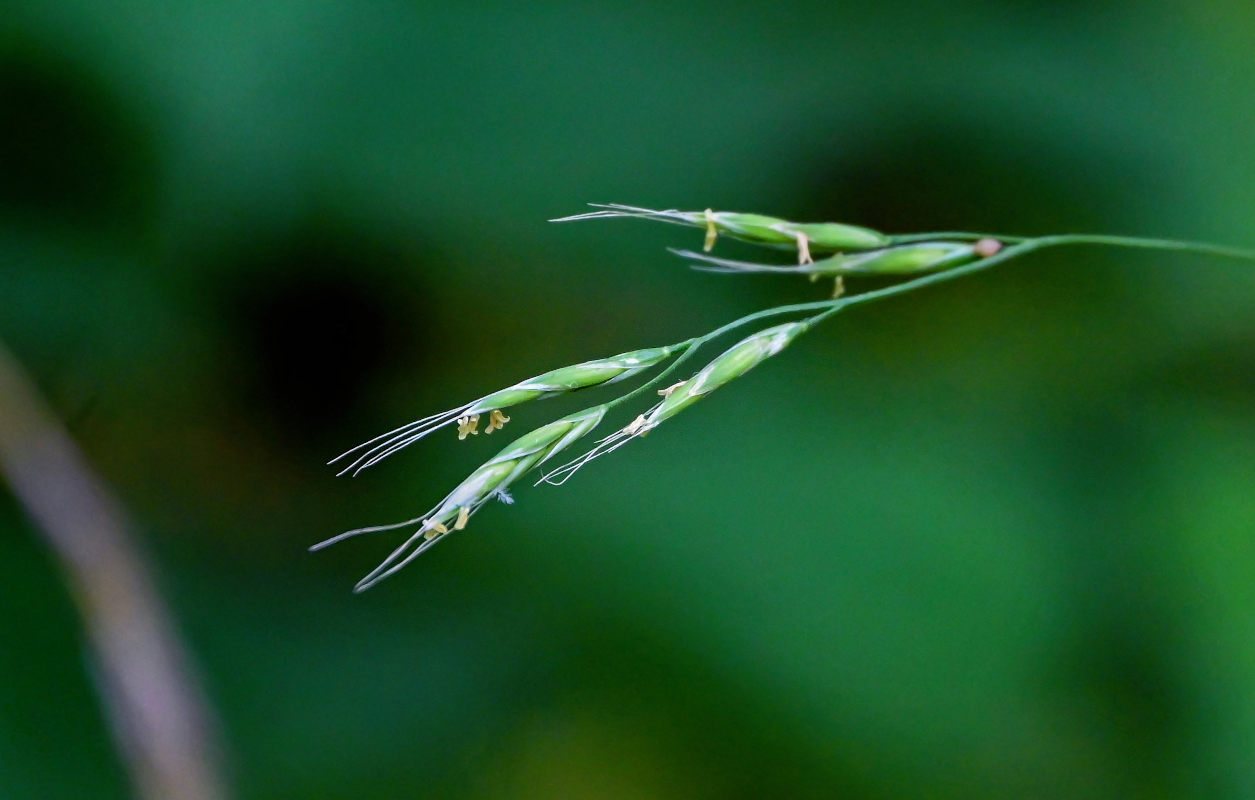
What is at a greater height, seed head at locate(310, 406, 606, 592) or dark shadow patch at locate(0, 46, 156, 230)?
dark shadow patch at locate(0, 46, 156, 230)

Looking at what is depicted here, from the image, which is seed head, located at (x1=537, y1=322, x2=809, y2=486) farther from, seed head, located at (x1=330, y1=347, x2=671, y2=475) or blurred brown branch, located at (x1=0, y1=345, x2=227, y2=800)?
blurred brown branch, located at (x1=0, y1=345, x2=227, y2=800)

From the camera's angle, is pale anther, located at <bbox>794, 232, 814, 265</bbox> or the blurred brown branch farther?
the blurred brown branch

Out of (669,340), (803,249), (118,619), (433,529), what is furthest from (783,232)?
(118,619)

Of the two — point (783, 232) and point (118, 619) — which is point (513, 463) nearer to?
point (783, 232)

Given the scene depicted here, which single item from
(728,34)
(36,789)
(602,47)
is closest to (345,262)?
(602,47)

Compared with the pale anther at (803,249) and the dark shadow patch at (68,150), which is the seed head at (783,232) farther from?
the dark shadow patch at (68,150)

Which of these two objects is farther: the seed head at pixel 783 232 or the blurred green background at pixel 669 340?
the blurred green background at pixel 669 340

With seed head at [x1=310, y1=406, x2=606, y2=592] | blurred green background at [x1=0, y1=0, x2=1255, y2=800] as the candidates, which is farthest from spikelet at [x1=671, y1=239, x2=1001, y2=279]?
blurred green background at [x1=0, y1=0, x2=1255, y2=800]

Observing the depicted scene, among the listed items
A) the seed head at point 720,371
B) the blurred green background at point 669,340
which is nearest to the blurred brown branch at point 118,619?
the blurred green background at point 669,340
